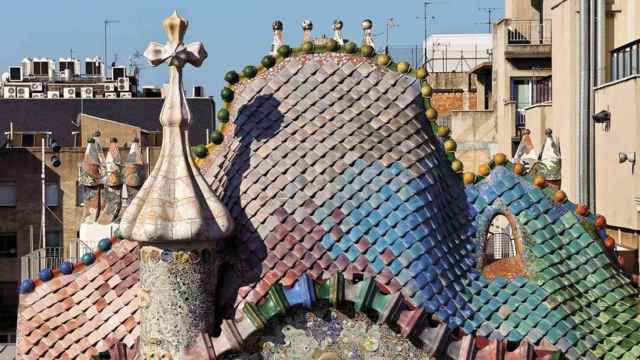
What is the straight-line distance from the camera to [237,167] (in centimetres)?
1135

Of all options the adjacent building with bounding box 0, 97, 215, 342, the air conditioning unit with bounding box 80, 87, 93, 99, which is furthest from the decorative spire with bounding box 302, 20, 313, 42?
the air conditioning unit with bounding box 80, 87, 93, 99

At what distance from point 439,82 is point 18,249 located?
16.0 metres

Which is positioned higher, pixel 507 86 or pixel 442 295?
pixel 507 86

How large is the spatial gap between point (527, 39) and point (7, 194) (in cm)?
2080

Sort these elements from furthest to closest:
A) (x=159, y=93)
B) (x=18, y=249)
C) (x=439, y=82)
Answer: (x=159, y=93), (x=18, y=249), (x=439, y=82)

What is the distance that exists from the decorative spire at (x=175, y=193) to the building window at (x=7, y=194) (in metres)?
37.9

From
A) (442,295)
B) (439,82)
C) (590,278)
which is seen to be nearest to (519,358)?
(442,295)

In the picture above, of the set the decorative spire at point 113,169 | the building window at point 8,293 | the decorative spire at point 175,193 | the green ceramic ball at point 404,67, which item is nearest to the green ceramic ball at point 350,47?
the green ceramic ball at point 404,67

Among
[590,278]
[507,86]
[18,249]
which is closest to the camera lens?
[590,278]

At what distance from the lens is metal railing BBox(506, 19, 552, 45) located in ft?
115

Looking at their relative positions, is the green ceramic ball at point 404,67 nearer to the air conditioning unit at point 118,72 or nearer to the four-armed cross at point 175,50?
the four-armed cross at point 175,50

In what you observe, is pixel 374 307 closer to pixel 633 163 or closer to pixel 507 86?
pixel 633 163

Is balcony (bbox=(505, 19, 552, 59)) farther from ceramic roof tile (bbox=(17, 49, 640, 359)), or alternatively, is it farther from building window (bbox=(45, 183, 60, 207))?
ceramic roof tile (bbox=(17, 49, 640, 359))

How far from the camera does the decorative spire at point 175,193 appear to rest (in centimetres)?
1024
